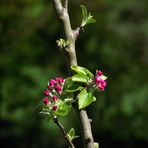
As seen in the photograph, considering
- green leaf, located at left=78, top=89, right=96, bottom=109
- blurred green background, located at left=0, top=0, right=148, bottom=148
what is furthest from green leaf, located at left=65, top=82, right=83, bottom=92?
blurred green background, located at left=0, top=0, right=148, bottom=148

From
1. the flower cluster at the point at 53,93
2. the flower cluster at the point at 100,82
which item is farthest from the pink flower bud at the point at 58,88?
the flower cluster at the point at 100,82

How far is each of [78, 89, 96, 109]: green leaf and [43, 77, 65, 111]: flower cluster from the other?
0.08m

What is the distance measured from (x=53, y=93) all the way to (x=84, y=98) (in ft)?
0.43

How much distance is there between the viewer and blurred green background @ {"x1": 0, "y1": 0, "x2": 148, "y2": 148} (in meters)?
8.28

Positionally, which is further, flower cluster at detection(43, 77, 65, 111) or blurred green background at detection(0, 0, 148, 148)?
blurred green background at detection(0, 0, 148, 148)

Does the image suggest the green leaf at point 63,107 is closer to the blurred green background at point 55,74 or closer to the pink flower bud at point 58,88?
the pink flower bud at point 58,88

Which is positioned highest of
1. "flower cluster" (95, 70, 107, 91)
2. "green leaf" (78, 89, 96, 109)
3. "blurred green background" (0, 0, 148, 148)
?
"blurred green background" (0, 0, 148, 148)

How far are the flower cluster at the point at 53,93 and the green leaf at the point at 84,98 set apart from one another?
0.08 meters

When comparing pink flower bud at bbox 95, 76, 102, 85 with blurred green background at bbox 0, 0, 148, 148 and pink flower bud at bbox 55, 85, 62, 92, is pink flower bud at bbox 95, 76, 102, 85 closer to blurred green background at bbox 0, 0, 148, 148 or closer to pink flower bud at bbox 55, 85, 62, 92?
pink flower bud at bbox 55, 85, 62, 92

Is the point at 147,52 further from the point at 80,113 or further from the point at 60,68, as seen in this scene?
the point at 80,113

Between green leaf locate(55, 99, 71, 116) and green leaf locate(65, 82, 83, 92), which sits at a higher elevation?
green leaf locate(65, 82, 83, 92)

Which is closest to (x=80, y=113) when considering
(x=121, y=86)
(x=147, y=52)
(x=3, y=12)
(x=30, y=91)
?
(x=3, y=12)

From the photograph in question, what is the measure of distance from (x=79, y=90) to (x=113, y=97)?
6.81 metres

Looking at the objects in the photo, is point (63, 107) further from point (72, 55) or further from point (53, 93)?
point (72, 55)
